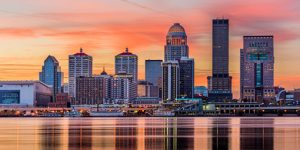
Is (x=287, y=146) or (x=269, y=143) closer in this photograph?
(x=287, y=146)

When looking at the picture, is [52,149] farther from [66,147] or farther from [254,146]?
→ [254,146]

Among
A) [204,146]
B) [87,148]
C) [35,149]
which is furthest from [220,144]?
[35,149]

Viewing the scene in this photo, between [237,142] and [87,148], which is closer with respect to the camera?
[87,148]

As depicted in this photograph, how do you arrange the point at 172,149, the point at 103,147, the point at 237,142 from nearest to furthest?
1. the point at 172,149
2. the point at 103,147
3. the point at 237,142

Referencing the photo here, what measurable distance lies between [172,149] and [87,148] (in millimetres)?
7592

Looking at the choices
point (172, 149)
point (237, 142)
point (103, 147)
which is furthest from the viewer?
point (237, 142)

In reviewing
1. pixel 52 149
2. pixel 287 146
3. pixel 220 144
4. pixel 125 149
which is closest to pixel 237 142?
Answer: pixel 220 144

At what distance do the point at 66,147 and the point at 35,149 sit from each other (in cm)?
304

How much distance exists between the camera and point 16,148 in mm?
60938

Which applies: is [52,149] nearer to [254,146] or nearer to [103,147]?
[103,147]

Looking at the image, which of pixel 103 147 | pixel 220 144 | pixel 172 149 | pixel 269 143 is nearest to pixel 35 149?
pixel 103 147

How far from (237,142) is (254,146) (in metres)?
6.11

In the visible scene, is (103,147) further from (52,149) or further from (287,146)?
(287,146)

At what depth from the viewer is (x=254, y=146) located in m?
61.4
